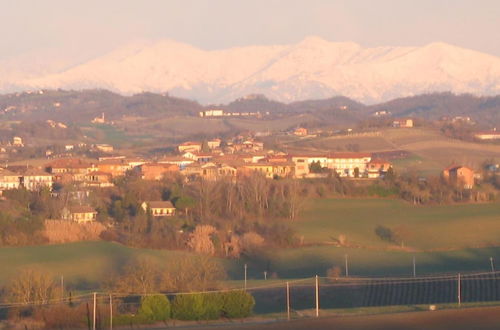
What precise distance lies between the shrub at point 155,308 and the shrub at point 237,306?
31.4 inches

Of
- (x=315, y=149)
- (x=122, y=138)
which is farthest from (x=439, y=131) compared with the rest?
(x=122, y=138)

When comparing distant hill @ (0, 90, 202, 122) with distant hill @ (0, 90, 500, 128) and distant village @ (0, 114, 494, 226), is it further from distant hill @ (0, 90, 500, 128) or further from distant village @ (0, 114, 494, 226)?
distant village @ (0, 114, 494, 226)

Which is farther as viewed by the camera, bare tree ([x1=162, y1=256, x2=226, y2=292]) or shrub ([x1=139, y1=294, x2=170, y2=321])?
bare tree ([x1=162, y1=256, x2=226, y2=292])

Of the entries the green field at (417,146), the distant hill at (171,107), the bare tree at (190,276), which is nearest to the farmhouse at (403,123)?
the green field at (417,146)

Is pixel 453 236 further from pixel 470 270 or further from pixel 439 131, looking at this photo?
pixel 439 131

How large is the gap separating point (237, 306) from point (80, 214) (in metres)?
14.4

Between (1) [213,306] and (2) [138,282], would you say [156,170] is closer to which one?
(2) [138,282]

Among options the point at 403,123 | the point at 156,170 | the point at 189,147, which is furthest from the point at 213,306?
the point at 403,123

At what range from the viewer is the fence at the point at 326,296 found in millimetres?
17969

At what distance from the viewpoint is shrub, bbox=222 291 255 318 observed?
1788cm

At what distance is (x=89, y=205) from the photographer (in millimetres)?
33625

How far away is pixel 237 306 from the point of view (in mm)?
17922

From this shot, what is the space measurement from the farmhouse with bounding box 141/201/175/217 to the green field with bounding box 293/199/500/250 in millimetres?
3301

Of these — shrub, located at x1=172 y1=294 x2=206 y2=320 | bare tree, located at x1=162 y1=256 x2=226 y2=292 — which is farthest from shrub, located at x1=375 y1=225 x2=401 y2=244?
shrub, located at x1=172 y1=294 x2=206 y2=320
